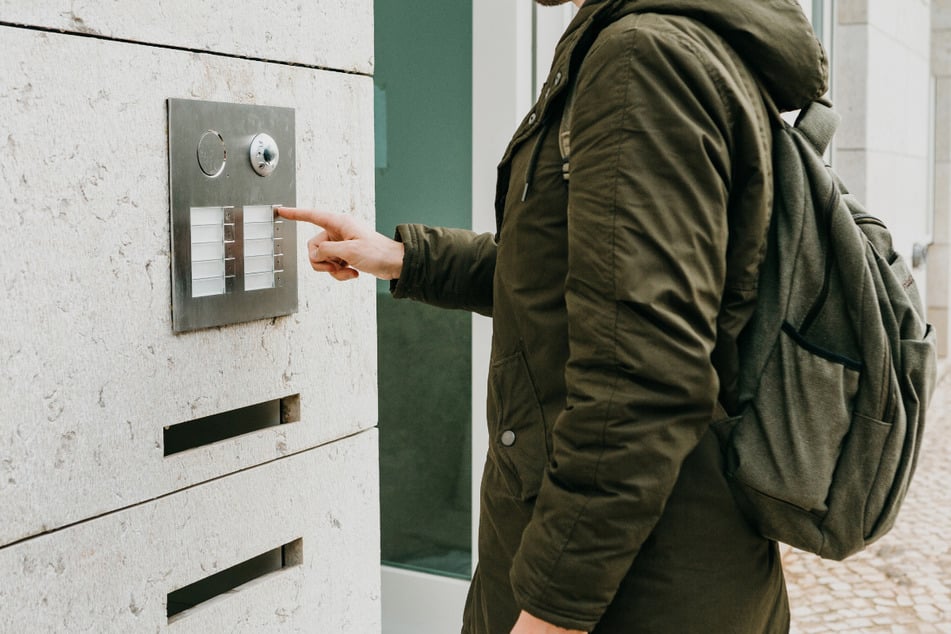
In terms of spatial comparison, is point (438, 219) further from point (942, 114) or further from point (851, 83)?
point (942, 114)

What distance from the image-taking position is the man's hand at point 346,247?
2141 millimetres

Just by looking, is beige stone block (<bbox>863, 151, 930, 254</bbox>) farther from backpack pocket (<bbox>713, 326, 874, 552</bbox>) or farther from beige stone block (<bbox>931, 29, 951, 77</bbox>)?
backpack pocket (<bbox>713, 326, 874, 552</bbox>)

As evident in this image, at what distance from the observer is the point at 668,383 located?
1412mm

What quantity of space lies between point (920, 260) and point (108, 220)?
8.45m

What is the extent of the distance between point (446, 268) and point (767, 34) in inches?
32.8

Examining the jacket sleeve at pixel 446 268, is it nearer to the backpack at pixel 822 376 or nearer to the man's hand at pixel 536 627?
the backpack at pixel 822 376

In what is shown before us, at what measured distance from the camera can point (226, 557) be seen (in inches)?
83.4

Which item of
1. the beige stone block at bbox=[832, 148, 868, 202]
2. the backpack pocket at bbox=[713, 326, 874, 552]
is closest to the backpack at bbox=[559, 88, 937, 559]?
the backpack pocket at bbox=[713, 326, 874, 552]

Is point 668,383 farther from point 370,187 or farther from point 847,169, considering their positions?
point 847,169

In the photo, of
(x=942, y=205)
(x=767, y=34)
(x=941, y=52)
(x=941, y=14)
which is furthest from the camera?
(x=941, y=52)

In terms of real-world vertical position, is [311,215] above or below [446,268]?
above

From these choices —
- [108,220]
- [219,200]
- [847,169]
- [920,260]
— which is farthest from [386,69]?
[920,260]

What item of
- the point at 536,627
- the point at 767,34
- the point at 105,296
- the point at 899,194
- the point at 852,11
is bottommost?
the point at 536,627

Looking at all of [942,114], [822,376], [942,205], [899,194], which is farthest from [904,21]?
[822,376]
